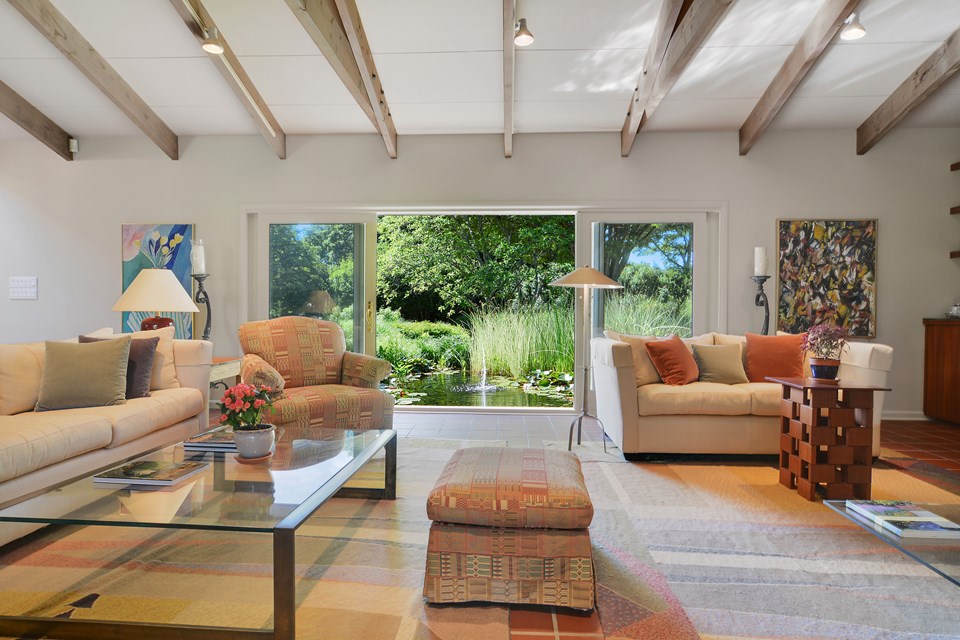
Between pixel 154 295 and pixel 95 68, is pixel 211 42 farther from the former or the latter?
pixel 154 295

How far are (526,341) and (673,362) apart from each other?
4.17 meters

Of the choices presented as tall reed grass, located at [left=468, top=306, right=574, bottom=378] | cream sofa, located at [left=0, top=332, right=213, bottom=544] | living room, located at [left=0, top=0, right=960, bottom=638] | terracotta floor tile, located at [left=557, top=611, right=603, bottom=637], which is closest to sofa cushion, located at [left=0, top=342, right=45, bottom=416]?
cream sofa, located at [left=0, top=332, right=213, bottom=544]

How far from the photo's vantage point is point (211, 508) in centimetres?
183

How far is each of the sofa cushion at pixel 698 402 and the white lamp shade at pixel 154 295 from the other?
9.93 ft

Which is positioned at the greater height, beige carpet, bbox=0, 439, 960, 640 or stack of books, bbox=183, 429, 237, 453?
stack of books, bbox=183, 429, 237, 453

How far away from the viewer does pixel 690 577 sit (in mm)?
2242

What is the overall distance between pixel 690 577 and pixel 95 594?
1986 millimetres

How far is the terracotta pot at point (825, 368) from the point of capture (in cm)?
334

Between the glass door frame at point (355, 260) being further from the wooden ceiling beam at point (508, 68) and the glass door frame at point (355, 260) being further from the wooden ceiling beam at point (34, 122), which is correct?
the wooden ceiling beam at point (34, 122)

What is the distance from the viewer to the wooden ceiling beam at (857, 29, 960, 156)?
4.25 metres

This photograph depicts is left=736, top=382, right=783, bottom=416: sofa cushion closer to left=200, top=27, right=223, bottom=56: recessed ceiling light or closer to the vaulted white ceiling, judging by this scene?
the vaulted white ceiling

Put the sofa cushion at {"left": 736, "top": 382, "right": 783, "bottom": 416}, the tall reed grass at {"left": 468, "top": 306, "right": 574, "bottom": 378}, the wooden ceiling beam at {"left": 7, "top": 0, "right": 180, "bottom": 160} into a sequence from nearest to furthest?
the sofa cushion at {"left": 736, "top": 382, "right": 783, "bottom": 416}
the wooden ceiling beam at {"left": 7, "top": 0, "right": 180, "bottom": 160}
the tall reed grass at {"left": 468, "top": 306, "right": 574, "bottom": 378}

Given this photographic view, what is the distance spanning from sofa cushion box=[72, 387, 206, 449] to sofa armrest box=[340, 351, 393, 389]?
893 mm

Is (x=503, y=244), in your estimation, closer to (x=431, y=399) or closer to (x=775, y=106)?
(x=431, y=399)
